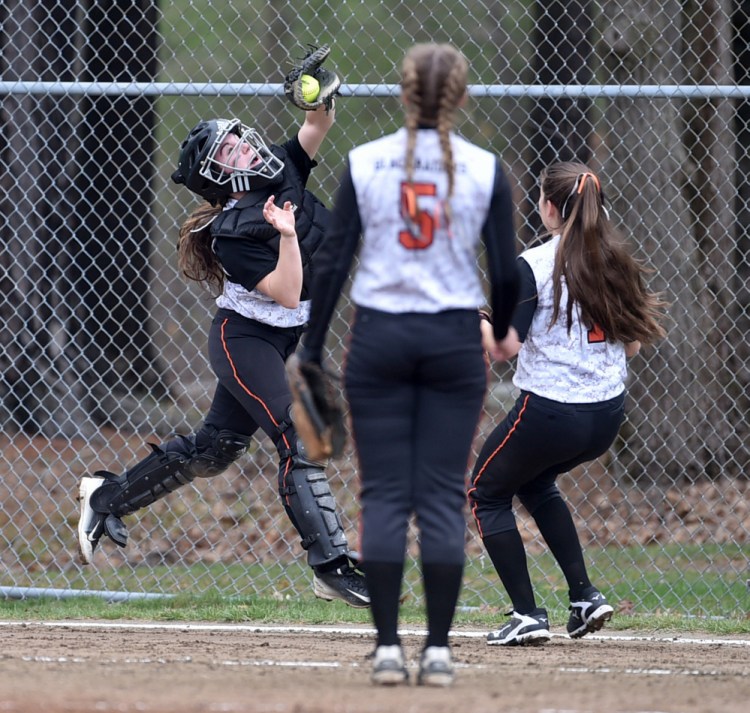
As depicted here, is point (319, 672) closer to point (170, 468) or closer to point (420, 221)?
point (420, 221)

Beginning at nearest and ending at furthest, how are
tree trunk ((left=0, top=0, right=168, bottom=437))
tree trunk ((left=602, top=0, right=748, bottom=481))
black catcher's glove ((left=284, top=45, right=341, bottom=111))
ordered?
black catcher's glove ((left=284, top=45, right=341, bottom=111)) → tree trunk ((left=602, top=0, right=748, bottom=481)) → tree trunk ((left=0, top=0, right=168, bottom=437))

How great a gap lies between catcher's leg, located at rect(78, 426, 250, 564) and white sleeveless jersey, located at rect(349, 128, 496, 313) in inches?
77.9

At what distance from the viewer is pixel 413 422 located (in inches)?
142

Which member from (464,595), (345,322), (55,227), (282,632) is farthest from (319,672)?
(55,227)

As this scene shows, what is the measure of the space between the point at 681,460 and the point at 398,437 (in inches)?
234

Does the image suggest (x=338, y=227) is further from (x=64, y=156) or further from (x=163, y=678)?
(x=64, y=156)

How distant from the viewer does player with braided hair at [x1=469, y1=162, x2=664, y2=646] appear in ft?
15.2

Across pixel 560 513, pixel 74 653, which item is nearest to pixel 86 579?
pixel 74 653

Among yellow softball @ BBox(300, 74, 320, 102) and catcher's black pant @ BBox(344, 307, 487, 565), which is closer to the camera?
catcher's black pant @ BBox(344, 307, 487, 565)

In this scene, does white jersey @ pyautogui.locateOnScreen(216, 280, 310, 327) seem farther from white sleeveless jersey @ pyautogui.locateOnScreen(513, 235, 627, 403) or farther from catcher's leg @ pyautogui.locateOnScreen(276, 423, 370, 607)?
white sleeveless jersey @ pyautogui.locateOnScreen(513, 235, 627, 403)

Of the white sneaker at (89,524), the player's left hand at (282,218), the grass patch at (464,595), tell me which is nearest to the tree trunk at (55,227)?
the grass patch at (464,595)

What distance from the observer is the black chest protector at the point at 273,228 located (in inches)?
193

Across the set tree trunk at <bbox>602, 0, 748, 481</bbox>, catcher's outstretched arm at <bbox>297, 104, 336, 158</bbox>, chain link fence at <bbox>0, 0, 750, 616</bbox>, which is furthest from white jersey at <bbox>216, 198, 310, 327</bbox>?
tree trunk at <bbox>602, 0, 748, 481</bbox>

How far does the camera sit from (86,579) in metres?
7.08
